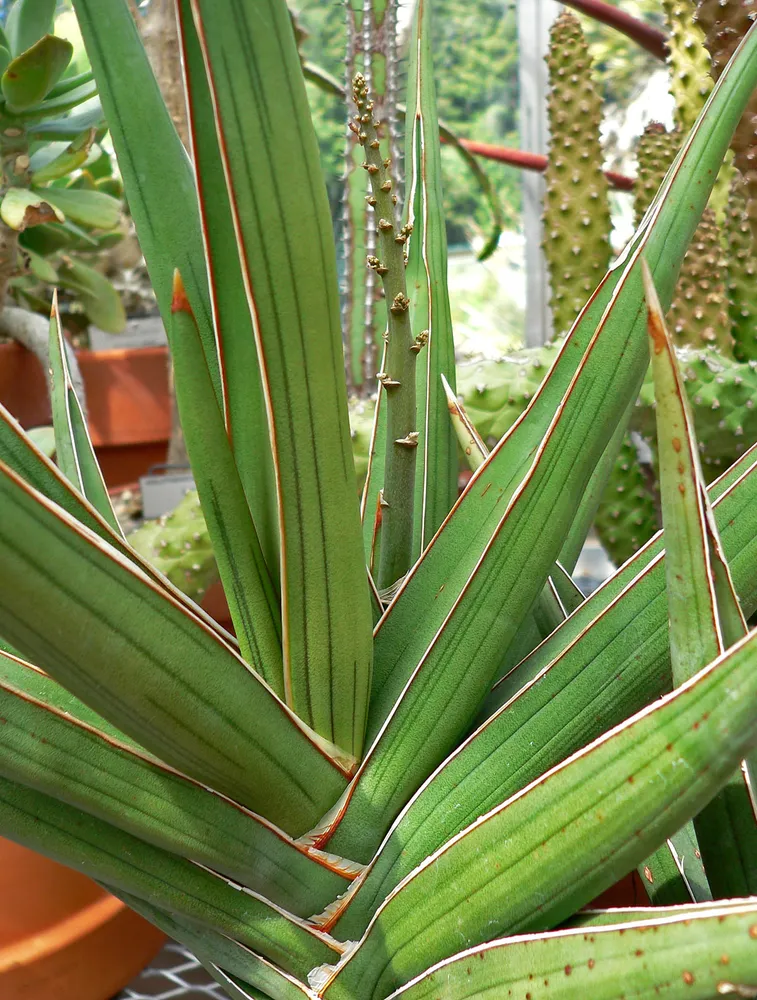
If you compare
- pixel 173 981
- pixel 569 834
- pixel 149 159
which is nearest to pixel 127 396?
pixel 173 981

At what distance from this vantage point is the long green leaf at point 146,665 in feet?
0.67

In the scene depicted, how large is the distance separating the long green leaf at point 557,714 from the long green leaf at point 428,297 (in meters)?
0.11

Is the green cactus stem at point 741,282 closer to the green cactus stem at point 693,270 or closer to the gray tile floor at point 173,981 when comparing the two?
the green cactus stem at point 693,270

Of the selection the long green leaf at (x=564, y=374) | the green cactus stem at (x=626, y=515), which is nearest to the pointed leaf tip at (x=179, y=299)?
the long green leaf at (x=564, y=374)

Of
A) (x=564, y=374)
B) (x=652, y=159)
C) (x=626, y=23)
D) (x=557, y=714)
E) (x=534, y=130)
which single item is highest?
(x=534, y=130)

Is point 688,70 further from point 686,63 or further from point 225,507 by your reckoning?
point 225,507

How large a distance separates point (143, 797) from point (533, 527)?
13 centimetres

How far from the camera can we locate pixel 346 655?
28 cm

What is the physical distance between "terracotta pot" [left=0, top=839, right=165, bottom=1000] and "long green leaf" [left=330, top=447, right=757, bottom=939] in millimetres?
244

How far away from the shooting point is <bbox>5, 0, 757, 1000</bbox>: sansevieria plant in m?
0.21

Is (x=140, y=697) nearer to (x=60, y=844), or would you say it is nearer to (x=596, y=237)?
(x=60, y=844)

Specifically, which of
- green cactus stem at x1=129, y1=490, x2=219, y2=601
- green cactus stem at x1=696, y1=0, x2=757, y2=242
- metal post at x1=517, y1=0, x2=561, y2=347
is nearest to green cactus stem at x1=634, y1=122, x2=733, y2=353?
green cactus stem at x1=696, y1=0, x2=757, y2=242

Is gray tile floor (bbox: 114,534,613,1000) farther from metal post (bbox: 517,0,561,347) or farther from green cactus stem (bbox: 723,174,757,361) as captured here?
metal post (bbox: 517,0,561,347)

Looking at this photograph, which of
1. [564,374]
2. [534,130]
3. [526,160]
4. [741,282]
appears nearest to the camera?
[564,374]
